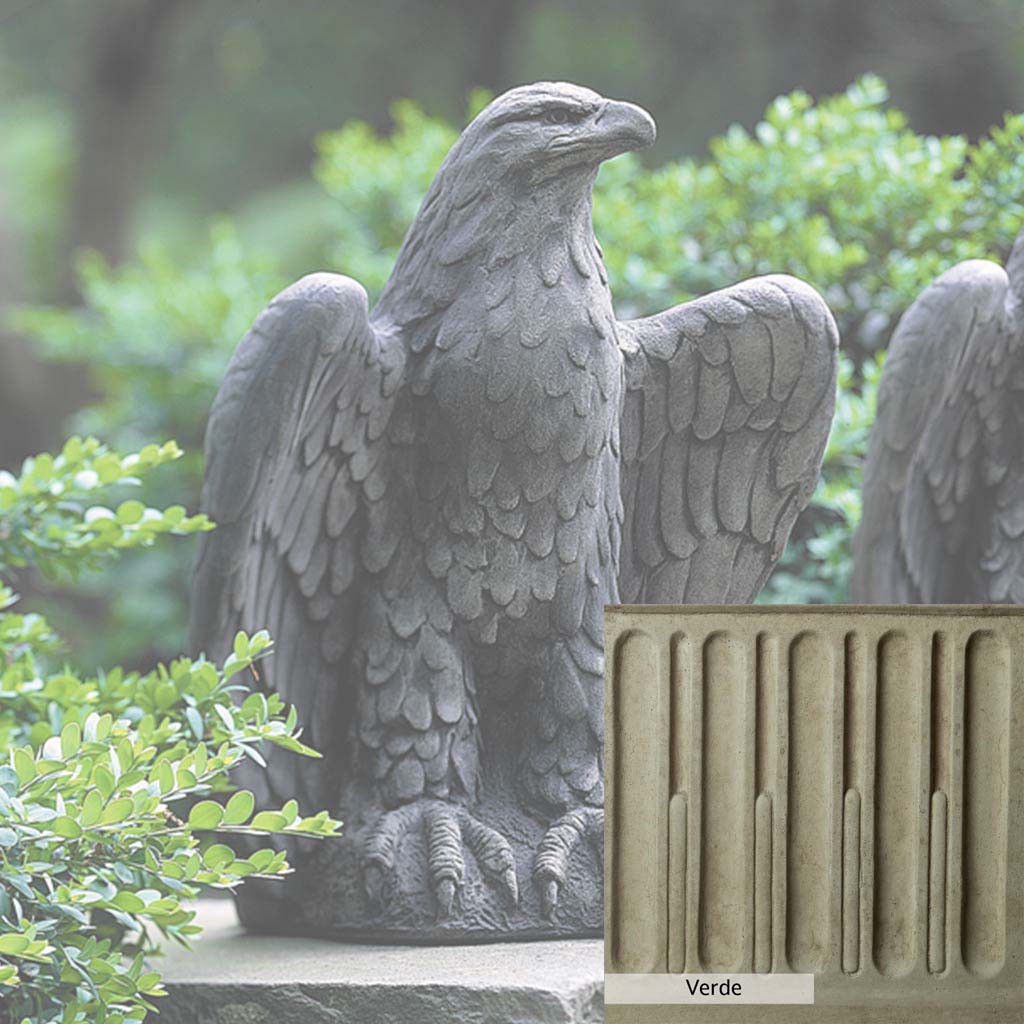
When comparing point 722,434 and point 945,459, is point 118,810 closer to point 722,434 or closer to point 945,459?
point 722,434

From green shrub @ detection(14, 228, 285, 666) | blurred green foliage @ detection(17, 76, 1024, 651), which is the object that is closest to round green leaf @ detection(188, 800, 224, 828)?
blurred green foliage @ detection(17, 76, 1024, 651)

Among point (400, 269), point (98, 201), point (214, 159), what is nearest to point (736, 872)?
point (400, 269)

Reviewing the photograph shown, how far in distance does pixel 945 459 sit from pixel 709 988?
67 centimetres

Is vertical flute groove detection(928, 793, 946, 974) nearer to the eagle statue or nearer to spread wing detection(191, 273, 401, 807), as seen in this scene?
the eagle statue

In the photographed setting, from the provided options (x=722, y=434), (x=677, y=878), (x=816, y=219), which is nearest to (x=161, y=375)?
(x=816, y=219)

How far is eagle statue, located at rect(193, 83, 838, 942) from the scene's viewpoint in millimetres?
1171

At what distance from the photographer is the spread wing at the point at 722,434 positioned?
122cm

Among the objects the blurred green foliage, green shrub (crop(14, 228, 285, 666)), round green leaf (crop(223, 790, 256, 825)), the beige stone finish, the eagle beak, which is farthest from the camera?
green shrub (crop(14, 228, 285, 666))

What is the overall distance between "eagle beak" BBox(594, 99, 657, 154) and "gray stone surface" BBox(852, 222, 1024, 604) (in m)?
0.37

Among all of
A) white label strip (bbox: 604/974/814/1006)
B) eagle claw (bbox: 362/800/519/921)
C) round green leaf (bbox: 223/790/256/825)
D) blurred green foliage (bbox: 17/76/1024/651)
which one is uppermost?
blurred green foliage (bbox: 17/76/1024/651)

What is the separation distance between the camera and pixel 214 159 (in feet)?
15.1

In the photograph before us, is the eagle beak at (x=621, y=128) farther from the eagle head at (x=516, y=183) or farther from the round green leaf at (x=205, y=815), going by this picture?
the round green leaf at (x=205, y=815)

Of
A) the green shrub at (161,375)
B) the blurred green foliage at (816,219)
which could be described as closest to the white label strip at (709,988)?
the blurred green foliage at (816,219)

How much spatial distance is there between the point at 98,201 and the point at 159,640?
77.9 inches
